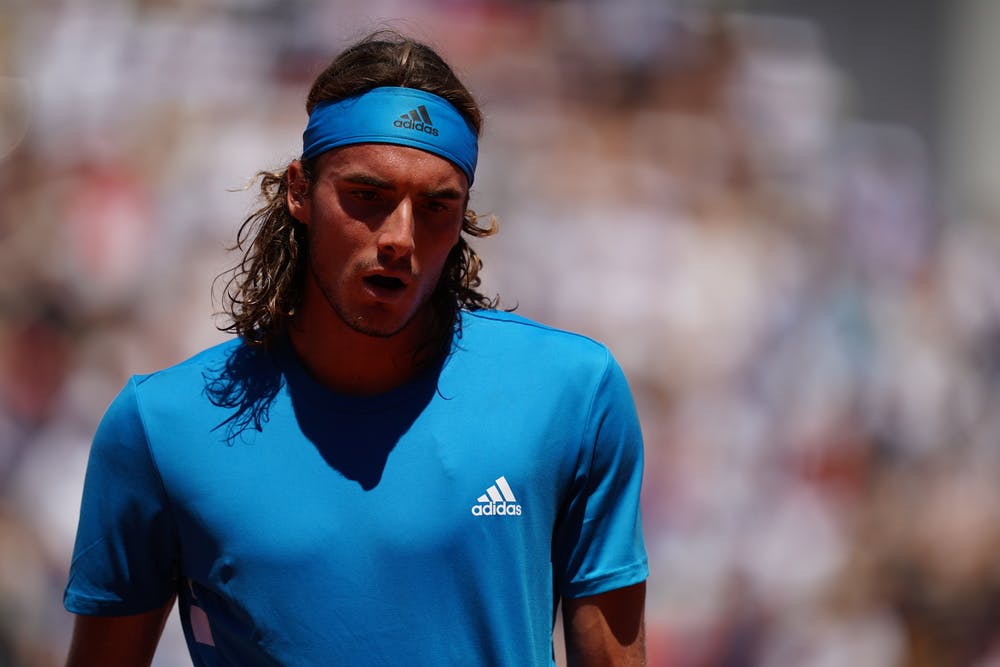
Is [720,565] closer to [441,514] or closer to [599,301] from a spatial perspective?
[599,301]

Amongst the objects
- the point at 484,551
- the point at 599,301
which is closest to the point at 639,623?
the point at 484,551

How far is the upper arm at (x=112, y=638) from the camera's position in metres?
2.23

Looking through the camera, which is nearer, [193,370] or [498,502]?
[498,502]

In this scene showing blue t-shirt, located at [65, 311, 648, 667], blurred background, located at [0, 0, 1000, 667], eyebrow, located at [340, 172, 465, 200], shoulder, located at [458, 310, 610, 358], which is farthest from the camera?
blurred background, located at [0, 0, 1000, 667]

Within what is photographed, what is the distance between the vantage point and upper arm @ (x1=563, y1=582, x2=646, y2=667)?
2.17m

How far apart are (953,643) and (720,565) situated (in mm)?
1163

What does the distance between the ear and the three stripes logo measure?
25cm

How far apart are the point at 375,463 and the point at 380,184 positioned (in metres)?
0.48

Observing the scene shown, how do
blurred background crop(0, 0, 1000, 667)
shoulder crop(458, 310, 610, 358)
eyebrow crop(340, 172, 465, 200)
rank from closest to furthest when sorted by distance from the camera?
1. eyebrow crop(340, 172, 465, 200)
2. shoulder crop(458, 310, 610, 358)
3. blurred background crop(0, 0, 1000, 667)

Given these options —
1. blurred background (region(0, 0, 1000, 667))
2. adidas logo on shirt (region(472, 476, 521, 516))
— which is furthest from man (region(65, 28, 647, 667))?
blurred background (region(0, 0, 1000, 667))

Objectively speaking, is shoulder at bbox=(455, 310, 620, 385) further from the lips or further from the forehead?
the forehead

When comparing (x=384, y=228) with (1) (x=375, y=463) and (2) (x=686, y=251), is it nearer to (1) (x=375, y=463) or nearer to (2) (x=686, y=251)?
(1) (x=375, y=463)

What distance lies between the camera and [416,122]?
218 cm

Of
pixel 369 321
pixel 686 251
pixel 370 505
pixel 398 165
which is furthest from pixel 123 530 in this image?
pixel 686 251
